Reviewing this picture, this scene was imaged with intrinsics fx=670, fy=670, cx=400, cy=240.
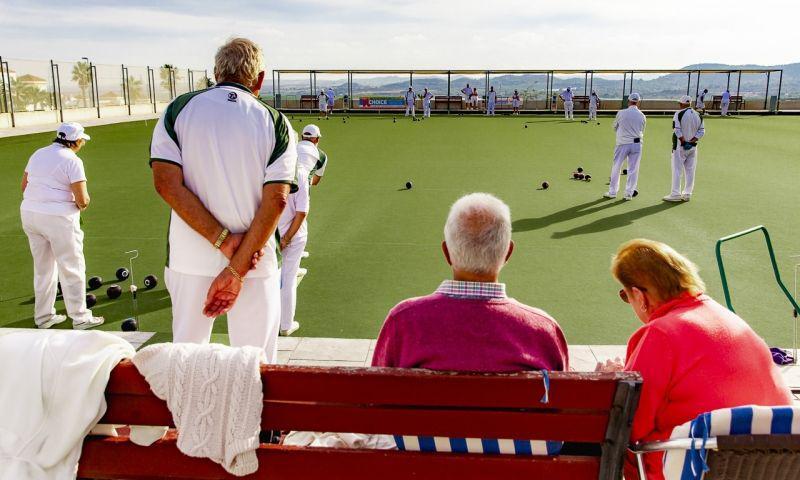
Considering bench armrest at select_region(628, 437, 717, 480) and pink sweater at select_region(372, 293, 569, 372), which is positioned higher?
pink sweater at select_region(372, 293, 569, 372)

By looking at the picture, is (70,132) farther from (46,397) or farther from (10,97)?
(10,97)

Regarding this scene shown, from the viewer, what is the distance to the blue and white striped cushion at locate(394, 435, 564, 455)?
2305 millimetres

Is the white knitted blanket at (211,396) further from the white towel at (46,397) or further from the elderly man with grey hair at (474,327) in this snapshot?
the elderly man with grey hair at (474,327)

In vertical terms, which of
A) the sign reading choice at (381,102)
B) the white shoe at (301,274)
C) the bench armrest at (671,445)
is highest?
the sign reading choice at (381,102)

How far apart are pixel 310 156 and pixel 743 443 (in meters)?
5.05

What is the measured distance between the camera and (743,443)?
208 cm

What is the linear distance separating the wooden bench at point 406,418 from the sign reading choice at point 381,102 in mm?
48043

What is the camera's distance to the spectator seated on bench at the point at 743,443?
2059 mm

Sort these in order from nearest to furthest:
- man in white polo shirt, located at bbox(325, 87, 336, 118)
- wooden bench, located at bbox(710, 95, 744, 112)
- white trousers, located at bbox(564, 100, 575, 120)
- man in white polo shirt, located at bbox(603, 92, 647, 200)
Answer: man in white polo shirt, located at bbox(603, 92, 647, 200), white trousers, located at bbox(564, 100, 575, 120), man in white polo shirt, located at bbox(325, 87, 336, 118), wooden bench, located at bbox(710, 95, 744, 112)

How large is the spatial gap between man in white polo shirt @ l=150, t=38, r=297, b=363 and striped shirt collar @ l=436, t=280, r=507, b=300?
1.14m

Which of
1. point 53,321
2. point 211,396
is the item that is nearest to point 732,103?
point 53,321

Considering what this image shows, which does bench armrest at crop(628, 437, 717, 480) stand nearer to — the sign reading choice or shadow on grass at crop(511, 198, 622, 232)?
shadow on grass at crop(511, 198, 622, 232)

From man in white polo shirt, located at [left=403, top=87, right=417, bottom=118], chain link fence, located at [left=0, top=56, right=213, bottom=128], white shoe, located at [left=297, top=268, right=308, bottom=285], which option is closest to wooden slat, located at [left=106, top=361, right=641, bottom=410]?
white shoe, located at [left=297, top=268, right=308, bottom=285]

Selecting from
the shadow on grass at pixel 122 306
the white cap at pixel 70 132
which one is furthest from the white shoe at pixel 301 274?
the white cap at pixel 70 132
